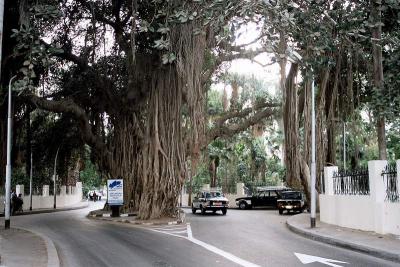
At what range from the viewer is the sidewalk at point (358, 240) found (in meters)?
10.9

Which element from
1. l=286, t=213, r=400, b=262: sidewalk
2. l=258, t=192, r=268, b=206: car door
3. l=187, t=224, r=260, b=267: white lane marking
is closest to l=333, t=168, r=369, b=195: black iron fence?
l=286, t=213, r=400, b=262: sidewalk

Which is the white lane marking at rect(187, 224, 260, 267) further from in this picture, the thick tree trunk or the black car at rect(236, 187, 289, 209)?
the black car at rect(236, 187, 289, 209)

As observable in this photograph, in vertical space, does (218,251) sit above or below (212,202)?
below

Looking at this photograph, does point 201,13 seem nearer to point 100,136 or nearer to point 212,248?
point 212,248

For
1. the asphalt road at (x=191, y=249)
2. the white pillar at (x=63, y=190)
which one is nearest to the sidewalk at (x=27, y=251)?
the asphalt road at (x=191, y=249)

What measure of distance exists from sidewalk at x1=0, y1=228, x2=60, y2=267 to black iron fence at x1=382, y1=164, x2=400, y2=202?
343 inches

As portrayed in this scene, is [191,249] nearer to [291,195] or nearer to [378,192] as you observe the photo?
[378,192]

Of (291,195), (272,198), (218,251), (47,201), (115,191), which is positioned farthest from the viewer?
(47,201)

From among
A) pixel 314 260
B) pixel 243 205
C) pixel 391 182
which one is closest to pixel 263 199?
pixel 243 205

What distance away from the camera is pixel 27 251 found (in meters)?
11.2

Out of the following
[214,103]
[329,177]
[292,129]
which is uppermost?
[214,103]

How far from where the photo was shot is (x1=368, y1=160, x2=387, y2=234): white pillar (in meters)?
13.8

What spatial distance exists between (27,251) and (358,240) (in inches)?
319

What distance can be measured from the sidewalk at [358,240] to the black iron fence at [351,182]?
121 centimetres
